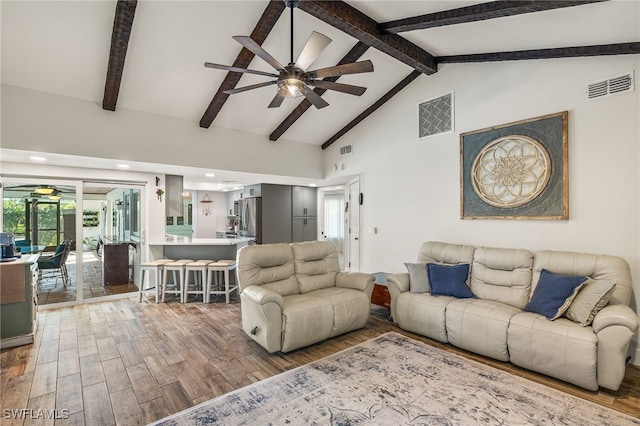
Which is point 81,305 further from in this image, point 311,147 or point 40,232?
point 311,147

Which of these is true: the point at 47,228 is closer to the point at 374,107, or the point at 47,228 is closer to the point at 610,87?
the point at 374,107

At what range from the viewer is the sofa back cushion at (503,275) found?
329 cm

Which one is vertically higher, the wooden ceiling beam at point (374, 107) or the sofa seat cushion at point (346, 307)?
the wooden ceiling beam at point (374, 107)

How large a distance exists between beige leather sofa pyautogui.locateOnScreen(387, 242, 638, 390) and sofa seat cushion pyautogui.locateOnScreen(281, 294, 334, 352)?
100 cm

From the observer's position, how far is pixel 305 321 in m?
3.14

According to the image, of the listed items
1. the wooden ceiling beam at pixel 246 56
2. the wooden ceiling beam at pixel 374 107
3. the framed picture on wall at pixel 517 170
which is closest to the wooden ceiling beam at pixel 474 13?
the wooden ceiling beam at pixel 246 56

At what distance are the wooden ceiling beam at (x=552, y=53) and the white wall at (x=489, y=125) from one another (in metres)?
0.15

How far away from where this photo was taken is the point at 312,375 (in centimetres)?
270

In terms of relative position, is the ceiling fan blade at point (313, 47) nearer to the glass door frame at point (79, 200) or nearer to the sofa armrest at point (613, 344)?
the sofa armrest at point (613, 344)

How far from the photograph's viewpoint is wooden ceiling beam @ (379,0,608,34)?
248 centimetres

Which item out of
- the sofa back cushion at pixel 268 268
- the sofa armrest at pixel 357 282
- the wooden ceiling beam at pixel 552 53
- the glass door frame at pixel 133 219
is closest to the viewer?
the wooden ceiling beam at pixel 552 53

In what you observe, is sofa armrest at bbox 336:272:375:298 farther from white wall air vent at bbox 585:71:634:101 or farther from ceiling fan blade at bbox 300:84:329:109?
white wall air vent at bbox 585:71:634:101

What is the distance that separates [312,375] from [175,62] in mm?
3737

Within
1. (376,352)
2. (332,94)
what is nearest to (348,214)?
(332,94)
